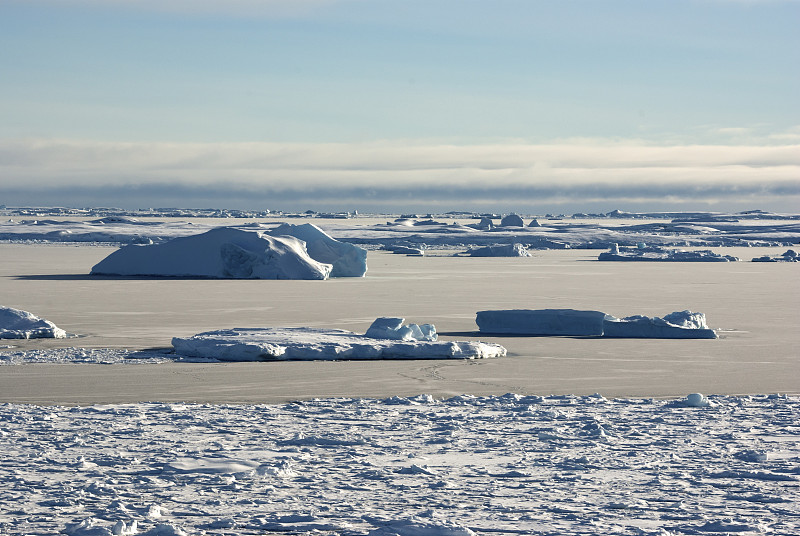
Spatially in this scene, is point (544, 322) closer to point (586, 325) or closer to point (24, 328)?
point (586, 325)

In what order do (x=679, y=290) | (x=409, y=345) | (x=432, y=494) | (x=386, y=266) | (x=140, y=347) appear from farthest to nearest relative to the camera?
(x=386, y=266)
(x=679, y=290)
(x=140, y=347)
(x=409, y=345)
(x=432, y=494)

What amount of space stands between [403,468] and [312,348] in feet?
16.8

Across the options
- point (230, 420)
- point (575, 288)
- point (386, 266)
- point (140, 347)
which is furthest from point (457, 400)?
point (386, 266)

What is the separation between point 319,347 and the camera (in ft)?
37.1

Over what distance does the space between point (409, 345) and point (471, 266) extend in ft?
79.4

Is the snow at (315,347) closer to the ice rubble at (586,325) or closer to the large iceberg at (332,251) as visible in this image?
the ice rubble at (586,325)

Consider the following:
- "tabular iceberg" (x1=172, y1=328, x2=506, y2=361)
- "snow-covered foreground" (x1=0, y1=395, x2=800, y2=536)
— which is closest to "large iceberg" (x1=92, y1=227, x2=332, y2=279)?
"tabular iceberg" (x1=172, y1=328, x2=506, y2=361)

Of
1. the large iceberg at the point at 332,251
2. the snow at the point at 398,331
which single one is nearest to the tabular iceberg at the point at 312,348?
the snow at the point at 398,331

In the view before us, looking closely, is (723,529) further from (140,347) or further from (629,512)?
(140,347)

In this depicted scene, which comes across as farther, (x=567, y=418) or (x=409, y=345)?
(x=409, y=345)

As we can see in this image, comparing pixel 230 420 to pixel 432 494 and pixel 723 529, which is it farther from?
pixel 723 529

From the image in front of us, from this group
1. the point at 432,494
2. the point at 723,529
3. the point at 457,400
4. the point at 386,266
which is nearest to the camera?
the point at 723,529

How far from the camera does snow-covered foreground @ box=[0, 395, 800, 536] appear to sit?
512 cm

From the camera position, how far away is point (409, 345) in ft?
37.5
